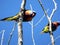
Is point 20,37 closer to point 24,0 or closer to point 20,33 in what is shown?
point 20,33

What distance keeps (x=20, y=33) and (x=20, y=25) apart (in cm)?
2

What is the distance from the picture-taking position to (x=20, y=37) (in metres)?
0.31

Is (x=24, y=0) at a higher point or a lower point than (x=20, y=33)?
higher

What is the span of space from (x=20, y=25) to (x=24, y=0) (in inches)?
3.2

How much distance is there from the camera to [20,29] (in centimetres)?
32

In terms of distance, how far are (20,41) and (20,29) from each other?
4cm

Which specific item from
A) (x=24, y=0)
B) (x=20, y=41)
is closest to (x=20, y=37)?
(x=20, y=41)

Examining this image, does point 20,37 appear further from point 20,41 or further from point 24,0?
point 24,0

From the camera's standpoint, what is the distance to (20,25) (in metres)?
0.33

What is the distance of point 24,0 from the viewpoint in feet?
1.15

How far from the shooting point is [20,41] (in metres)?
0.30

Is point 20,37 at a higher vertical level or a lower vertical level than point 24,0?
lower

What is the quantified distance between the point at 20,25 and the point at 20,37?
0.04 meters
